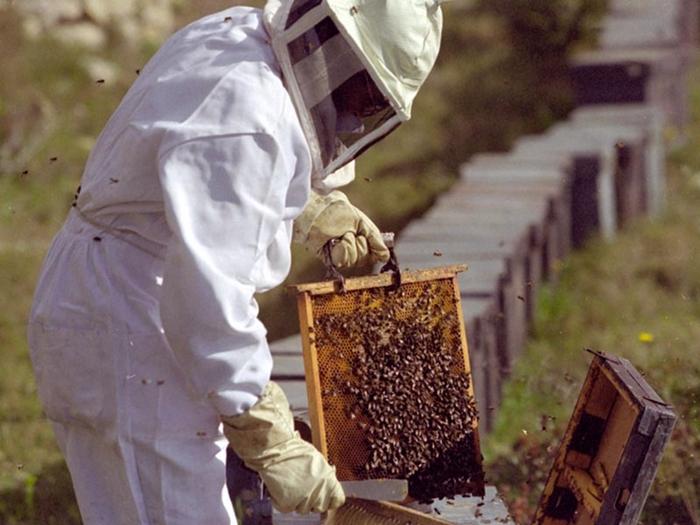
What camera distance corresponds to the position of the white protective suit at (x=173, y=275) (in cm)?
318

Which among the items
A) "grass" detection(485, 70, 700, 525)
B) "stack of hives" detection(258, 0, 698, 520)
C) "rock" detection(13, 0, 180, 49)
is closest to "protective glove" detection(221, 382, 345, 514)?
"stack of hives" detection(258, 0, 698, 520)

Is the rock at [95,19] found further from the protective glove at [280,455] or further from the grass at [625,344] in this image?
the protective glove at [280,455]

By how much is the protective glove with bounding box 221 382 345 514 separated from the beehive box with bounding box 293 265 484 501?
1.86 feet

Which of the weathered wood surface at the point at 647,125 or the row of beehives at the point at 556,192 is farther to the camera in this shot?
the weathered wood surface at the point at 647,125

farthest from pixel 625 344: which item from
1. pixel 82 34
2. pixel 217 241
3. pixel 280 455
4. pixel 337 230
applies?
pixel 82 34

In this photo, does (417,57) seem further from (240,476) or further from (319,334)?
(240,476)

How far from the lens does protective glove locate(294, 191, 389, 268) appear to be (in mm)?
4234

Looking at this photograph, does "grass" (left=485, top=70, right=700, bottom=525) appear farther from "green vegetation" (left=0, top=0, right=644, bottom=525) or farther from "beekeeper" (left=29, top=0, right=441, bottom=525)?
"beekeeper" (left=29, top=0, right=441, bottom=525)

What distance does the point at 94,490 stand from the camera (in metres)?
3.64

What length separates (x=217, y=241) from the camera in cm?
318

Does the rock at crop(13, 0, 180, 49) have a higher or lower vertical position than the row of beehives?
higher

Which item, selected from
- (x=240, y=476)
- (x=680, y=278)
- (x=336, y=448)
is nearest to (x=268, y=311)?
(x=680, y=278)

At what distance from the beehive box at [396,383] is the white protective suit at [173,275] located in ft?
2.23

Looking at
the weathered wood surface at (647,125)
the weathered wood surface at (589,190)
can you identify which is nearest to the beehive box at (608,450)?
the weathered wood surface at (589,190)
